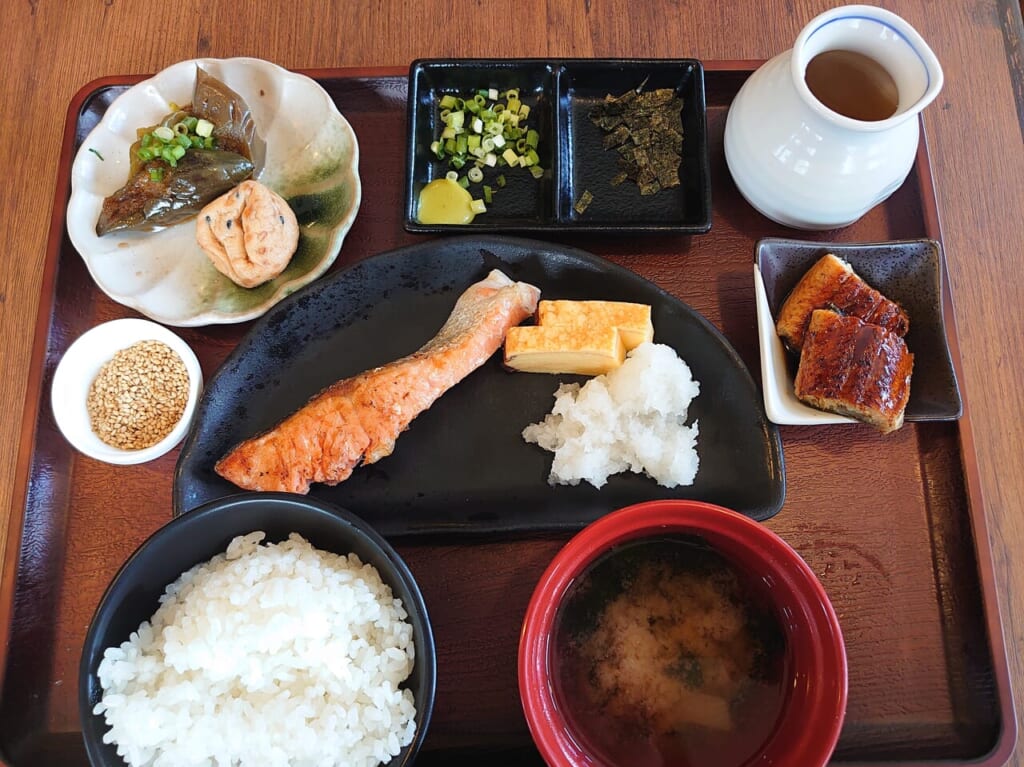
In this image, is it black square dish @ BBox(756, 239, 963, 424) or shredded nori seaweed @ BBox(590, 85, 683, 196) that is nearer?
black square dish @ BBox(756, 239, 963, 424)

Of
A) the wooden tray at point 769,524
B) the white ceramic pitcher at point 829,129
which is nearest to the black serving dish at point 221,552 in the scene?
the wooden tray at point 769,524

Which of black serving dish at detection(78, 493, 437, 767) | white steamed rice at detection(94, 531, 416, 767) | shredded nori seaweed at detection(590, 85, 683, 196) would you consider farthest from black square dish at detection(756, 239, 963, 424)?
white steamed rice at detection(94, 531, 416, 767)

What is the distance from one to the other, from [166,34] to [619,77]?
1622 mm

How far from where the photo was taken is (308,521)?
61.4 inches

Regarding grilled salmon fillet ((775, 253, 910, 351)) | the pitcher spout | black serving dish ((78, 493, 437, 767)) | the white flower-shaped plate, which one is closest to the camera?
black serving dish ((78, 493, 437, 767))

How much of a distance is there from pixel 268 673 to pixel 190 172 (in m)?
1.51

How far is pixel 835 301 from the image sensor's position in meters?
1.87

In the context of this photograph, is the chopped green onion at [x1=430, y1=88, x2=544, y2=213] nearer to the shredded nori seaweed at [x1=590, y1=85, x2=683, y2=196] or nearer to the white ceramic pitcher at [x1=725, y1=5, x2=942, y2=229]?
the shredded nori seaweed at [x1=590, y1=85, x2=683, y2=196]

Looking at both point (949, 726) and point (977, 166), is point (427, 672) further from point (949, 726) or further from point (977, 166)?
point (977, 166)

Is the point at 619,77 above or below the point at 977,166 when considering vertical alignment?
above

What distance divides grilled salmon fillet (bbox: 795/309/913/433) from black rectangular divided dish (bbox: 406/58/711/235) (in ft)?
1.64

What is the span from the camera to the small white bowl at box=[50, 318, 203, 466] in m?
1.85

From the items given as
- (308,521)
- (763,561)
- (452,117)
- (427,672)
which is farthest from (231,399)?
(763,561)

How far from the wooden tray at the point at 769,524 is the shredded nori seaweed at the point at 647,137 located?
0.21m
